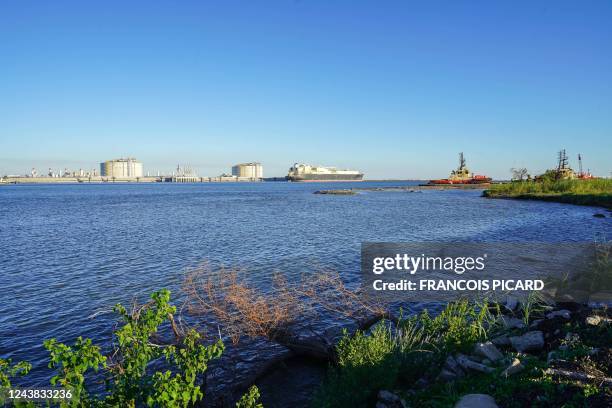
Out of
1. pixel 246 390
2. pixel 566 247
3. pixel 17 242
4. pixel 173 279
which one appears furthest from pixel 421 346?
pixel 17 242

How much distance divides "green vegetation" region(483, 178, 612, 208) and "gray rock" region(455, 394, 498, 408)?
73.8 metres

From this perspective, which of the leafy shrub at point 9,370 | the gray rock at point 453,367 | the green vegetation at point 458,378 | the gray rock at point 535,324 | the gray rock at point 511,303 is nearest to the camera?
the leafy shrub at point 9,370

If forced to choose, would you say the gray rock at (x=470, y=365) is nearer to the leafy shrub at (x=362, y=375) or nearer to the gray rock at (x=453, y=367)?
the gray rock at (x=453, y=367)

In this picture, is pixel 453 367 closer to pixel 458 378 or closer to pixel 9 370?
pixel 458 378

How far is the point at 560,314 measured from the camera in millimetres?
12414

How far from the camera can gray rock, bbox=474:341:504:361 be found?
9594 mm

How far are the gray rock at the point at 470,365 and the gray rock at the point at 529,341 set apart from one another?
1.58 metres

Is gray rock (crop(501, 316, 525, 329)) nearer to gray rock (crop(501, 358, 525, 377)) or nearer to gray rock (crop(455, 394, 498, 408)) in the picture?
gray rock (crop(501, 358, 525, 377))

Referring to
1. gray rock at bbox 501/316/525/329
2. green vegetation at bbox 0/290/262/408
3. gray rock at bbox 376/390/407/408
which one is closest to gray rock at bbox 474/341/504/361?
gray rock at bbox 376/390/407/408

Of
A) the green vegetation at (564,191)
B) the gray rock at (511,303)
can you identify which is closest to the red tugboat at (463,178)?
the green vegetation at (564,191)

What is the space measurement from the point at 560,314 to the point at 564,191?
8923 centimetres

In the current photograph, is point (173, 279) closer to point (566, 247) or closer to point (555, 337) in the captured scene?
point (555, 337)

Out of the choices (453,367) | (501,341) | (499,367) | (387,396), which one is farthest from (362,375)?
(501,341)

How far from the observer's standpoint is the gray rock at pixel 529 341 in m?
10.1
